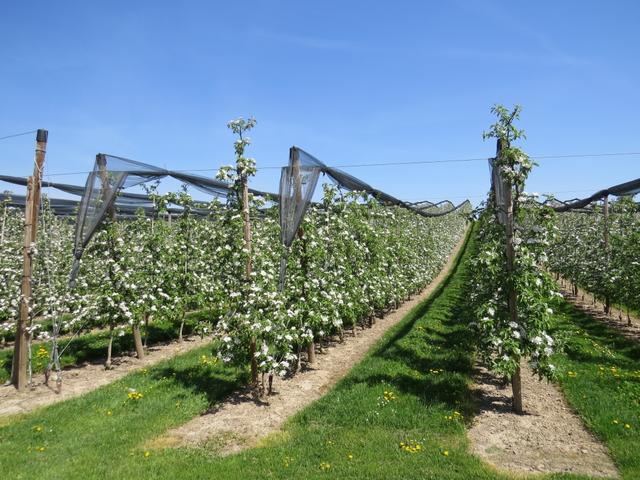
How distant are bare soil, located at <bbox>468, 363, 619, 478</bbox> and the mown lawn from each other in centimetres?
32

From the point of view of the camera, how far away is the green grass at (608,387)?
6.82 m

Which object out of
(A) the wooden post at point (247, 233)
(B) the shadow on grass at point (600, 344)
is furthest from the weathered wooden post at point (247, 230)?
(B) the shadow on grass at point (600, 344)

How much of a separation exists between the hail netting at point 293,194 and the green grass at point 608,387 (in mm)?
6315

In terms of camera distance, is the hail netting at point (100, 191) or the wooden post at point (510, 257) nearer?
the wooden post at point (510, 257)

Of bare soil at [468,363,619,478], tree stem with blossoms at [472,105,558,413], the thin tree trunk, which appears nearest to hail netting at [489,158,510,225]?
tree stem with blossoms at [472,105,558,413]

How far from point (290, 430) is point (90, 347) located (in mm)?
8859

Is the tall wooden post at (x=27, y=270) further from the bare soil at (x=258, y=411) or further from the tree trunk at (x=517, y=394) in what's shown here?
the tree trunk at (x=517, y=394)

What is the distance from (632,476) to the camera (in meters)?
5.84

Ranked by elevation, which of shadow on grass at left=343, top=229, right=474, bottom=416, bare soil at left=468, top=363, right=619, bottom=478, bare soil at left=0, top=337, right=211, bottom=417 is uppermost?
shadow on grass at left=343, top=229, right=474, bottom=416

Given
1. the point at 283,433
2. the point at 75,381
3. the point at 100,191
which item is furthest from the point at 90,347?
the point at 283,433

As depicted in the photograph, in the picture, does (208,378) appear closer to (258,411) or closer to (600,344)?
(258,411)

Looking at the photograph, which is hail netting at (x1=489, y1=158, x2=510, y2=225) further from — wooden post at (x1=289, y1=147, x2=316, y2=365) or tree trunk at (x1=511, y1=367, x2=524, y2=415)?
wooden post at (x1=289, y1=147, x2=316, y2=365)

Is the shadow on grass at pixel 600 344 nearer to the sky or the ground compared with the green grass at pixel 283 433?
nearer to the sky

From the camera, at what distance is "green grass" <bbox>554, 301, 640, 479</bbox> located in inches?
268
